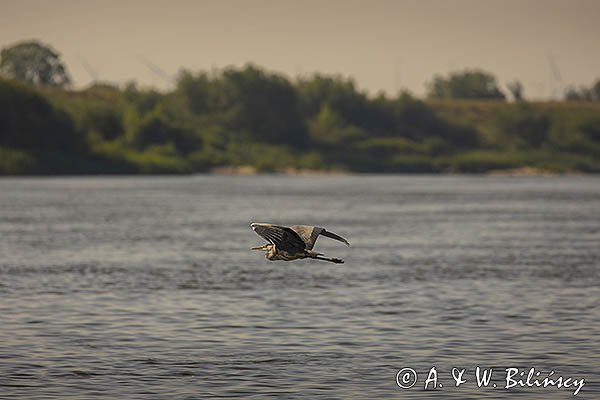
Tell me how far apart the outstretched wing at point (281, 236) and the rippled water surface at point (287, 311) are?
2.67 meters

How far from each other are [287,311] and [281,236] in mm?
11745

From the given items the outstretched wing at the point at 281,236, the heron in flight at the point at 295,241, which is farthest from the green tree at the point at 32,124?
the outstretched wing at the point at 281,236

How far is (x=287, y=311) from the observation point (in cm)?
3056

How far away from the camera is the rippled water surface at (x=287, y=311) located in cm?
2208

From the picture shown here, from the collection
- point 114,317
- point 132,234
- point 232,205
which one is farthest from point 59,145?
point 114,317

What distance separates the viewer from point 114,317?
29156 mm

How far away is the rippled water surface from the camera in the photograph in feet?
72.4

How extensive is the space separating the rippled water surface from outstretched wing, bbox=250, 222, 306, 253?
8.77 feet

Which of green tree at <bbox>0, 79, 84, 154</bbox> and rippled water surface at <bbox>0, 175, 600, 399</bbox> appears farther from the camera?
green tree at <bbox>0, 79, 84, 154</bbox>

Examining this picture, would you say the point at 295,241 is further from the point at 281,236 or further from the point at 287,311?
the point at 287,311

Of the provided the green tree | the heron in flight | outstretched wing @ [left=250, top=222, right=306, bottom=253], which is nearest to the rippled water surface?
the heron in flight

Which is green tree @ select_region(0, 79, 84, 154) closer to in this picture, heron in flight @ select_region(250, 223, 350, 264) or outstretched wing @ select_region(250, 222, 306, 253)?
heron in flight @ select_region(250, 223, 350, 264)

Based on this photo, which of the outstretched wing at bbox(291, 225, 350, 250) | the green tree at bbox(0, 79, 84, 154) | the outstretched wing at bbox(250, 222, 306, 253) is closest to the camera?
the outstretched wing at bbox(250, 222, 306, 253)

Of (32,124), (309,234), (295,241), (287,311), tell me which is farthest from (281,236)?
(32,124)
